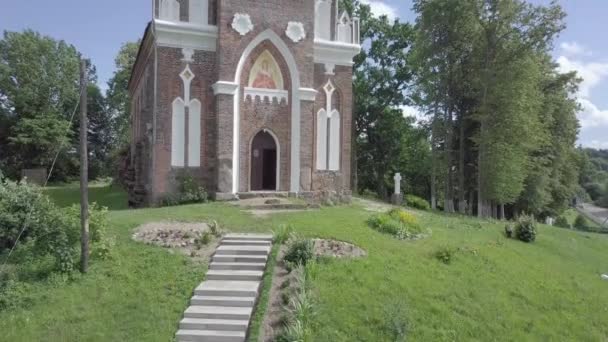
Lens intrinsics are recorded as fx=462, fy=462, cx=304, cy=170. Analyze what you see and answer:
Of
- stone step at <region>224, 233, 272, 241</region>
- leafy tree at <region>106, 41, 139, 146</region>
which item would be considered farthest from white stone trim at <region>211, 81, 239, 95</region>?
leafy tree at <region>106, 41, 139, 146</region>

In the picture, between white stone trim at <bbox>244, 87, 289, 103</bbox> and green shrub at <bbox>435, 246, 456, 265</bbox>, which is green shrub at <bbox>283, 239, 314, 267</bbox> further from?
white stone trim at <bbox>244, 87, 289, 103</bbox>

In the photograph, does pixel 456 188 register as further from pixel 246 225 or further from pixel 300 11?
pixel 246 225

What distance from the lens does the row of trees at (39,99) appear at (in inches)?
1724

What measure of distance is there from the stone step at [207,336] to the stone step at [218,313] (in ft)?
1.37

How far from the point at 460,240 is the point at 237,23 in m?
11.7

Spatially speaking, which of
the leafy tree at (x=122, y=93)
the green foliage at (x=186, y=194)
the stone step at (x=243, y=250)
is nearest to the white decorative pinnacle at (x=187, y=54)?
the green foliage at (x=186, y=194)

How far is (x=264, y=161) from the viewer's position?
19.8 m

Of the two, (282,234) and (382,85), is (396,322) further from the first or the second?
(382,85)

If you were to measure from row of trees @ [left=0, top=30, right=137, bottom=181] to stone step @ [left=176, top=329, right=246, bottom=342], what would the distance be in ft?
127

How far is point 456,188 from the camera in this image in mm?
31469

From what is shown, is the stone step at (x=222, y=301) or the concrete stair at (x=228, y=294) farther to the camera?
the stone step at (x=222, y=301)

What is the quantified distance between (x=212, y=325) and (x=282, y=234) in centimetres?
400

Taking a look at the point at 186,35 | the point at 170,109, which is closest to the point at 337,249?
the point at 170,109

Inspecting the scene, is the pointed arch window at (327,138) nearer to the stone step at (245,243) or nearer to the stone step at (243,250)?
the stone step at (245,243)
